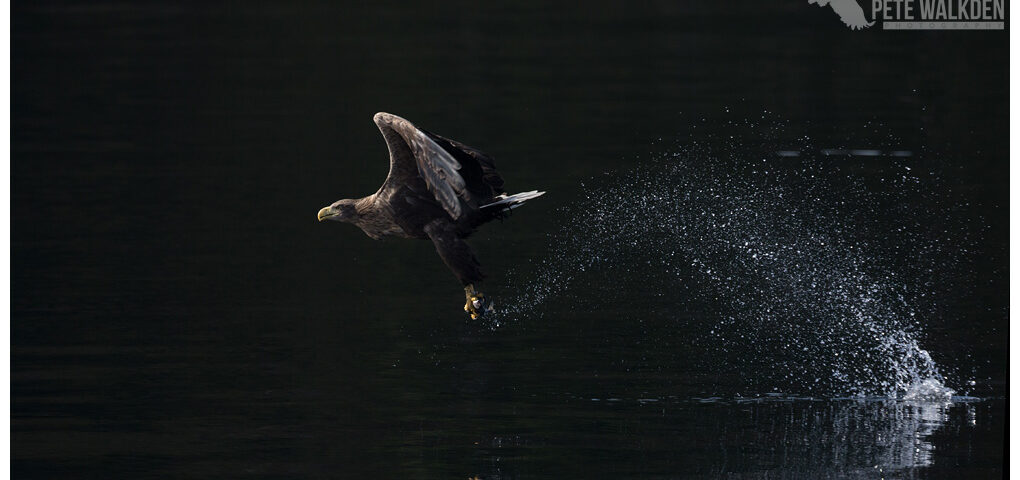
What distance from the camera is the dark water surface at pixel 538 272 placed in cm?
899

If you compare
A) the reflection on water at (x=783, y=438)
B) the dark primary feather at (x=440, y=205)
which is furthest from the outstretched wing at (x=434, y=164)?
the reflection on water at (x=783, y=438)

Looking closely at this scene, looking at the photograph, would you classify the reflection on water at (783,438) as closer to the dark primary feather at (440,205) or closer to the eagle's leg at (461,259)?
the eagle's leg at (461,259)

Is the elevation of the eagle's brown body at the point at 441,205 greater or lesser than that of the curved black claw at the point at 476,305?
greater

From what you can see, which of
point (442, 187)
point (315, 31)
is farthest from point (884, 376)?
A: point (315, 31)

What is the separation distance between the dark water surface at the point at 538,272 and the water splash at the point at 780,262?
1.2 inches

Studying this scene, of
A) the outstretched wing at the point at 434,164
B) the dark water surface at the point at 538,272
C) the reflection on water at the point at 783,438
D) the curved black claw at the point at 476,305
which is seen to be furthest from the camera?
the curved black claw at the point at 476,305

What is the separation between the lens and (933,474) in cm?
843

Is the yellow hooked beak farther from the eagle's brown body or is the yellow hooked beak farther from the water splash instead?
the water splash

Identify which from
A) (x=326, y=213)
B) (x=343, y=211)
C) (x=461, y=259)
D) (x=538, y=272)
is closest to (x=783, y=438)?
(x=461, y=259)

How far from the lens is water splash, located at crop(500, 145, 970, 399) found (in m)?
10.4

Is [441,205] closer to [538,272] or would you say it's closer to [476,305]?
[476,305]

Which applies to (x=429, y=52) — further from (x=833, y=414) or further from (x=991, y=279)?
(x=833, y=414)

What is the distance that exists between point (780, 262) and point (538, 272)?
1504 mm

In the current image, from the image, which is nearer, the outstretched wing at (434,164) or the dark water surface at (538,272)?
the dark water surface at (538,272)
